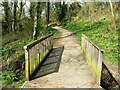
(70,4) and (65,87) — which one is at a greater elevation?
(70,4)

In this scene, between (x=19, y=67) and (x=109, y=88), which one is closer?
(x=109, y=88)

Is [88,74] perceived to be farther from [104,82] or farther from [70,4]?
[70,4]

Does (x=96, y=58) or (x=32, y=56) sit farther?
(x=32, y=56)

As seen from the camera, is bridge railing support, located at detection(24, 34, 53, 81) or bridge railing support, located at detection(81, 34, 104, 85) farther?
bridge railing support, located at detection(24, 34, 53, 81)

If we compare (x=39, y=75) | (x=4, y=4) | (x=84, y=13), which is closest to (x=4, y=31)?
(x=4, y=4)

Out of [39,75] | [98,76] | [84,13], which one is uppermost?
[84,13]

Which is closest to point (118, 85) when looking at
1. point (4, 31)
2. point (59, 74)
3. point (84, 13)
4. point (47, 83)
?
point (59, 74)

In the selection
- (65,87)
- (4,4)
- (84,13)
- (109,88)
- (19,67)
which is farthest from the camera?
(84,13)

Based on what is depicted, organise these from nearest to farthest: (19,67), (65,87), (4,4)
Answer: (65,87), (19,67), (4,4)

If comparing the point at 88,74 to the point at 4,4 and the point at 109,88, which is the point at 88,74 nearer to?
the point at 109,88

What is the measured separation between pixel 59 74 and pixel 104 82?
2083 mm

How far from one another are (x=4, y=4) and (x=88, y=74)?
1717cm

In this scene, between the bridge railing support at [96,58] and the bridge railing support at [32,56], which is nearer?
the bridge railing support at [96,58]

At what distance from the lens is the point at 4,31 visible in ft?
58.8
